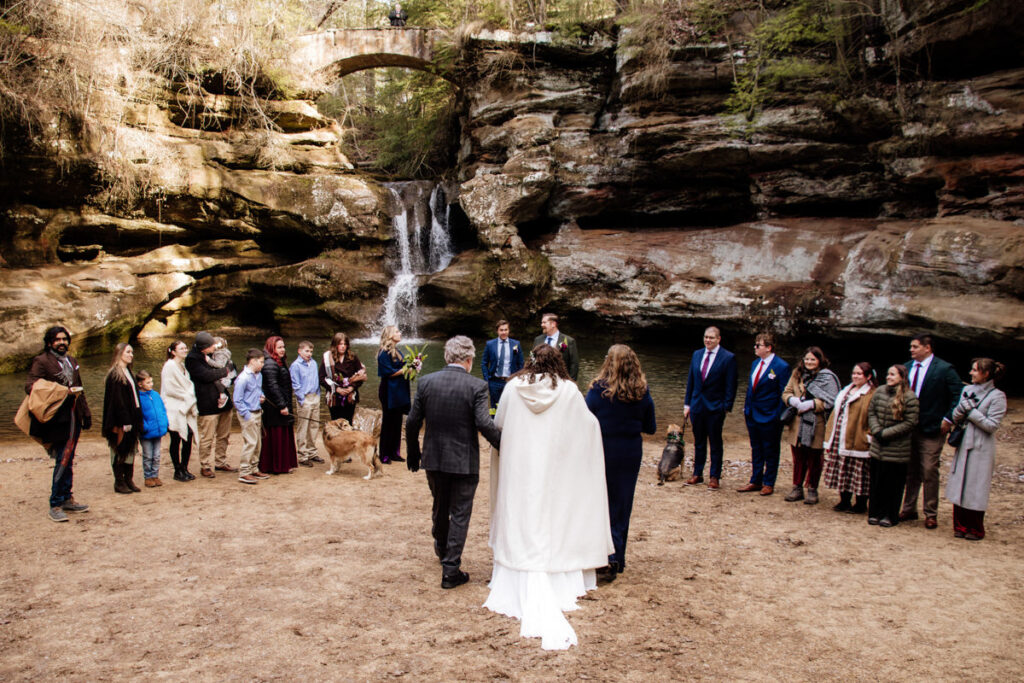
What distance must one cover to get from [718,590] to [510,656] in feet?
5.76

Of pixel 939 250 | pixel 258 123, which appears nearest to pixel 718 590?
pixel 939 250

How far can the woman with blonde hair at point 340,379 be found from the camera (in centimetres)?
835

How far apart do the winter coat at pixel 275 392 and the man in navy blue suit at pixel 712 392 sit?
14.7 ft

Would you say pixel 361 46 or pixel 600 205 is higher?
pixel 361 46

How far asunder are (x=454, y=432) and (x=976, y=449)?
4489mm

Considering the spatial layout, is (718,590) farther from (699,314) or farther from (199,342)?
(699,314)

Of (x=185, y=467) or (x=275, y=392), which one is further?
(x=185, y=467)

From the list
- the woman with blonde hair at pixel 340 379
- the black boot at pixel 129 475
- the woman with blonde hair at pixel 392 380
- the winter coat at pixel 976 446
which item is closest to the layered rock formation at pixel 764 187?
the winter coat at pixel 976 446

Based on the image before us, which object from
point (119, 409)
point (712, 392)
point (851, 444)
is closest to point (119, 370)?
point (119, 409)

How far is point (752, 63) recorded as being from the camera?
711 inches

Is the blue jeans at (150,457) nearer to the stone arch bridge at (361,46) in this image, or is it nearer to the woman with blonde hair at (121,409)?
the woman with blonde hair at (121,409)

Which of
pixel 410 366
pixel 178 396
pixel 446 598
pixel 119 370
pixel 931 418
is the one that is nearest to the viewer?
pixel 446 598

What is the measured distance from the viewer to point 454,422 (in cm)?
464

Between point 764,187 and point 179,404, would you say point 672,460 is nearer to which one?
point 179,404
